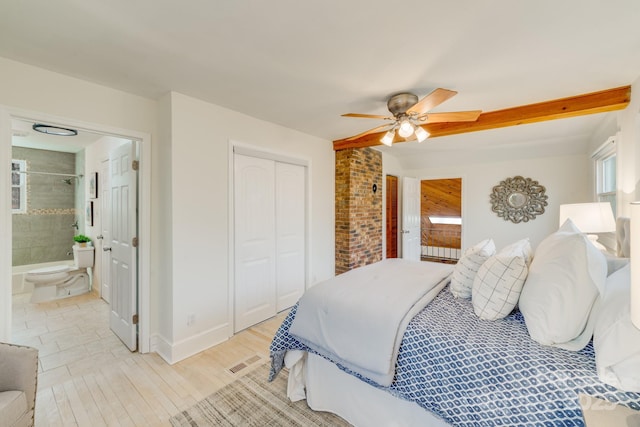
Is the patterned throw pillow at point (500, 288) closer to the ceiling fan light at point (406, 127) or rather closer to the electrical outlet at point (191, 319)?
the ceiling fan light at point (406, 127)

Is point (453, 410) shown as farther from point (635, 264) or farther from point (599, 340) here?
point (635, 264)

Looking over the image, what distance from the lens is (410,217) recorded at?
5203mm

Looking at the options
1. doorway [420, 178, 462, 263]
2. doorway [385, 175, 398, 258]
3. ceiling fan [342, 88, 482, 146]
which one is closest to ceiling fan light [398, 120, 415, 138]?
ceiling fan [342, 88, 482, 146]

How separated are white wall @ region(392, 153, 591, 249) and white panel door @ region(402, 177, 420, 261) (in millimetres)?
457

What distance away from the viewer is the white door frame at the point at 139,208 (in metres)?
1.81

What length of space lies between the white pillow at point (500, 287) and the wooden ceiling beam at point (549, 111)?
186 centimetres

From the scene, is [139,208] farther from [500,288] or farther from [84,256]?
[500,288]

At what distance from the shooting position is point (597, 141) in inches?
134

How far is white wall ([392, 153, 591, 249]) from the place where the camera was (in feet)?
13.7

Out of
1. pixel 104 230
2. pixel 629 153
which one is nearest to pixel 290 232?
pixel 104 230

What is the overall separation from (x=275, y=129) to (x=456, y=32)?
213cm

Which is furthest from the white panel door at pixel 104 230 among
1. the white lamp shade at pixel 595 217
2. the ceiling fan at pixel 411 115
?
the white lamp shade at pixel 595 217

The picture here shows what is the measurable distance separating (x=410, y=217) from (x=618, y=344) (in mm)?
4291

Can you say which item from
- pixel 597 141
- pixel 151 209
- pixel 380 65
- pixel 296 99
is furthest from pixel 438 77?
pixel 597 141
